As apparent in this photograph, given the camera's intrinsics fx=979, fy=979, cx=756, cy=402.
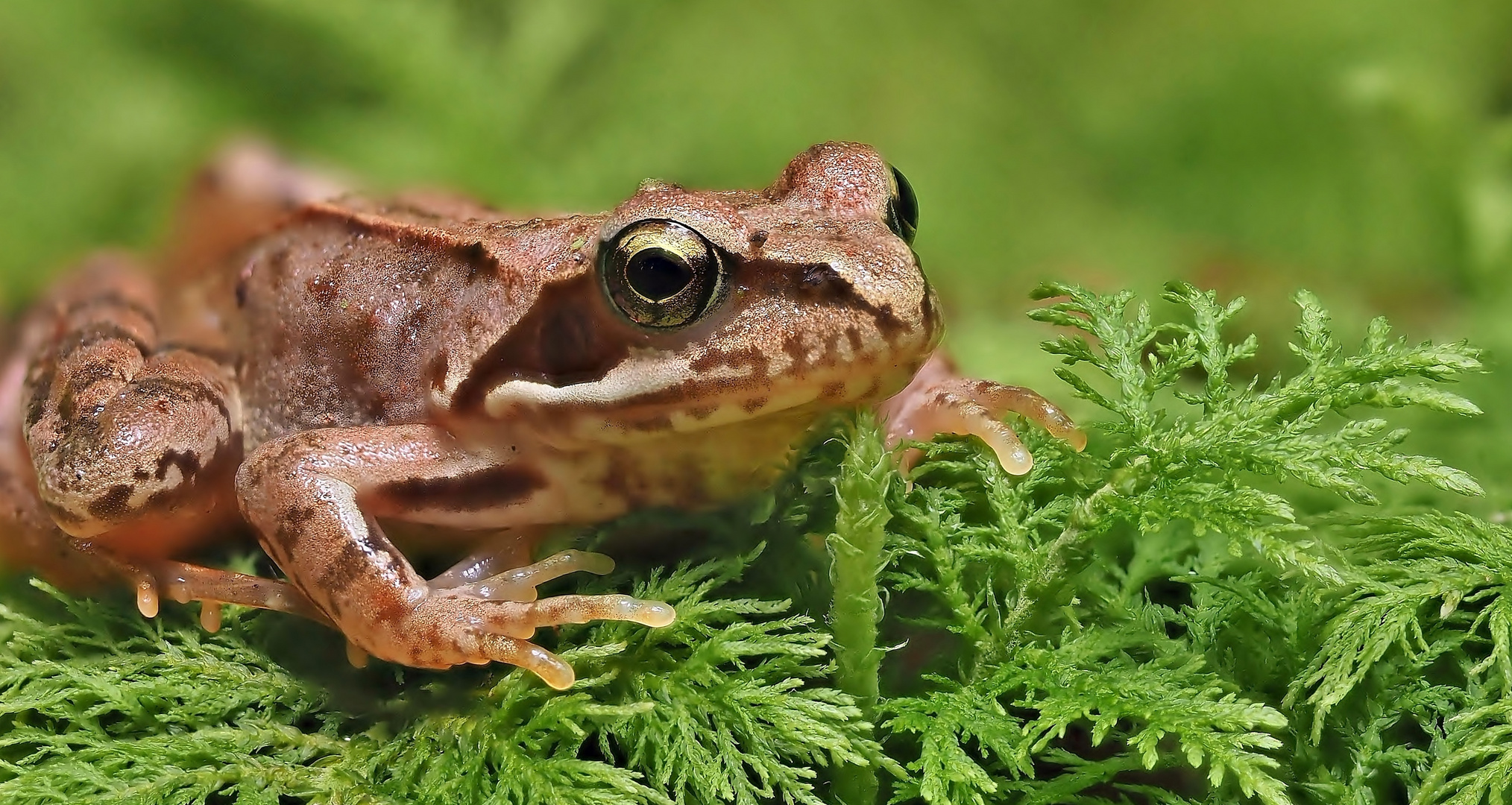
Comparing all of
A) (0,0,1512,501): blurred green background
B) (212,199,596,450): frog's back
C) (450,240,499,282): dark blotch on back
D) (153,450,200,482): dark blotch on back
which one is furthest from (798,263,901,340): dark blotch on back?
(0,0,1512,501): blurred green background

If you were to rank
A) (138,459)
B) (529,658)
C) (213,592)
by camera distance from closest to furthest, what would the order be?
(529,658) < (213,592) < (138,459)

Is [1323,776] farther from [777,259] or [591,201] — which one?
[591,201]

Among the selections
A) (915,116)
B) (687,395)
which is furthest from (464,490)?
(915,116)

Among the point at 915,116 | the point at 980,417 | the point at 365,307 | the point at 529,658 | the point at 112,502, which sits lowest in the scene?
the point at 529,658

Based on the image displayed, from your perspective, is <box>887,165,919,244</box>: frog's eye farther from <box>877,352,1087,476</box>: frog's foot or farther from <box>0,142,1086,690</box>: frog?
<box>877,352,1087,476</box>: frog's foot

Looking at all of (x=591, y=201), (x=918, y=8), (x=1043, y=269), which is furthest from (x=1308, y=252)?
(x=591, y=201)

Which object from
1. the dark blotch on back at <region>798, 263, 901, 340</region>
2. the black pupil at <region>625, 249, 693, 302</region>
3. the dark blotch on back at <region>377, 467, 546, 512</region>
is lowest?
the dark blotch on back at <region>377, 467, 546, 512</region>

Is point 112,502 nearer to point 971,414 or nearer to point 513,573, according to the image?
point 513,573
